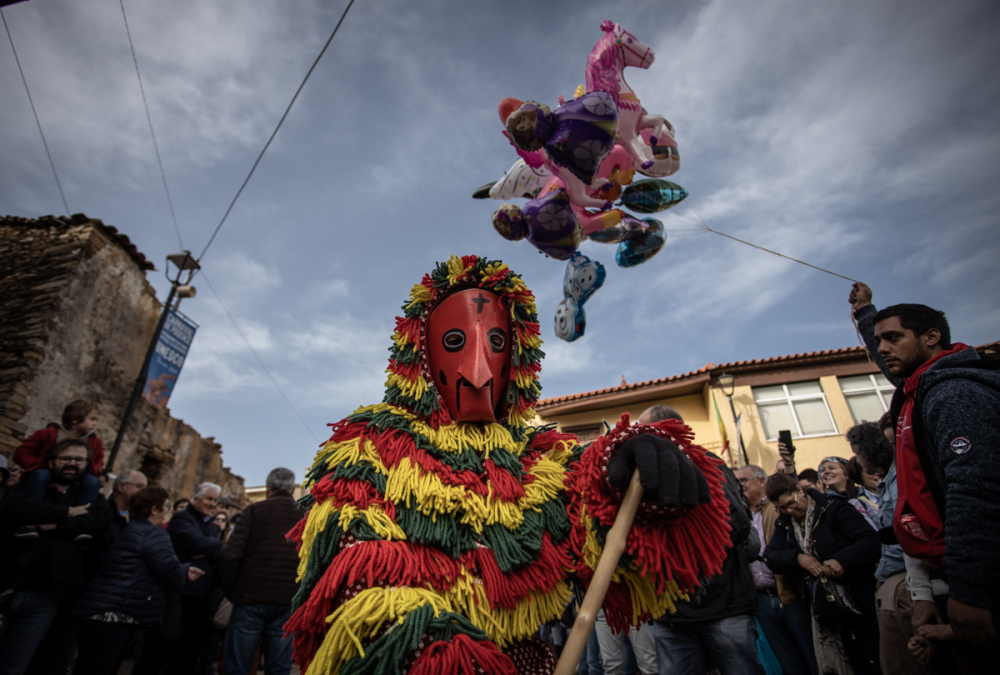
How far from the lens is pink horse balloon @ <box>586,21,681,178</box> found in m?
3.25

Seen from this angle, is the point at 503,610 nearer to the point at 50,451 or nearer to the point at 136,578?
the point at 136,578

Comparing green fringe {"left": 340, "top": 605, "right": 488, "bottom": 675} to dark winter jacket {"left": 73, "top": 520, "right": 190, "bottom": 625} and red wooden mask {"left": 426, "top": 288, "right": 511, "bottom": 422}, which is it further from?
dark winter jacket {"left": 73, "top": 520, "right": 190, "bottom": 625}

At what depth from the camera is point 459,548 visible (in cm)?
Result: 147

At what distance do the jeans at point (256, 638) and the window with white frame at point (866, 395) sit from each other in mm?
11703

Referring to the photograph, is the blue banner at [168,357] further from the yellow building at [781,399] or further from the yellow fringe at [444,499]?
the yellow building at [781,399]

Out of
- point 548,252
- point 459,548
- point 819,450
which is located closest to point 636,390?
point 819,450

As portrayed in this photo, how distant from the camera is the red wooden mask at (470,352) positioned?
1774 mm

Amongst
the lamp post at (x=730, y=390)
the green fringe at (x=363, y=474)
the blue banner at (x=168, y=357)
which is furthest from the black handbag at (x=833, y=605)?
the blue banner at (x=168, y=357)

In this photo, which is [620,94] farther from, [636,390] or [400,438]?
[636,390]

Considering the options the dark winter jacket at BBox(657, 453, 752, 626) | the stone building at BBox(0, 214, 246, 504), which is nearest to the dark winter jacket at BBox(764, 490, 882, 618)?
the dark winter jacket at BBox(657, 453, 752, 626)

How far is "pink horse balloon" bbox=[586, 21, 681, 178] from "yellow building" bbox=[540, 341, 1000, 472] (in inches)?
306

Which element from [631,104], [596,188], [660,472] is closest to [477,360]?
[660,472]

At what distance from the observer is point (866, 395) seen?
10.8 meters

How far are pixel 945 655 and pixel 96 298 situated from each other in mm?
9619
